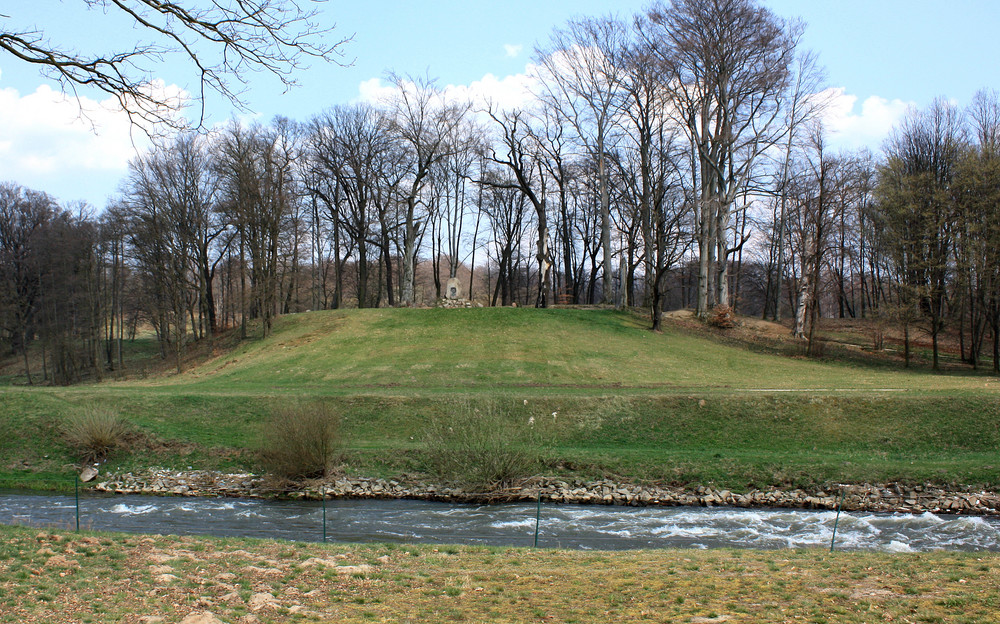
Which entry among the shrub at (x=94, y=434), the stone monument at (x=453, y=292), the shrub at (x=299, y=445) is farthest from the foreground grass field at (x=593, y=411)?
the stone monument at (x=453, y=292)

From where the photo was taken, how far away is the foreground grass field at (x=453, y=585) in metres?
6.75

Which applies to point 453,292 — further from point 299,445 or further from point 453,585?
point 453,585

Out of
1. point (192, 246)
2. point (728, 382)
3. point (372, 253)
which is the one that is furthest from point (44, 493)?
point (372, 253)

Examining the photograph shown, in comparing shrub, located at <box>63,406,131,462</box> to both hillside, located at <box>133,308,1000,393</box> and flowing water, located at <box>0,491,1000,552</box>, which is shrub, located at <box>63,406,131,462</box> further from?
hillside, located at <box>133,308,1000,393</box>

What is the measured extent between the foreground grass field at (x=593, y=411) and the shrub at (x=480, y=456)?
604 millimetres

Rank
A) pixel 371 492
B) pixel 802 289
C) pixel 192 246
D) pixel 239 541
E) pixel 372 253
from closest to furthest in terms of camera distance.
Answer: pixel 239 541
pixel 371 492
pixel 802 289
pixel 192 246
pixel 372 253

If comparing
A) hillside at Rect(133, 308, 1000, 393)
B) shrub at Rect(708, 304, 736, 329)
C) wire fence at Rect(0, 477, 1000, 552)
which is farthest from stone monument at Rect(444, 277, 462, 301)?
wire fence at Rect(0, 477, 1000, 552)

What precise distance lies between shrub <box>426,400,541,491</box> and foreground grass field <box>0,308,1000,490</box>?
604 millimetres

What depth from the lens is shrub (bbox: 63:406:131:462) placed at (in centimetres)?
1917

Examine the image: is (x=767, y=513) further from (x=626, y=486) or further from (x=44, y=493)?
(x=44, y=493)

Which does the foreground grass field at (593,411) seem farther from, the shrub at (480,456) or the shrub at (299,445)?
the shrub at (299,445)

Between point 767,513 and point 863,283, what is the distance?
4565 centimetres

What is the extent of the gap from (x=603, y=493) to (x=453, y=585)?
9392 mm

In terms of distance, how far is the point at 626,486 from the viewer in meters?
17.3
